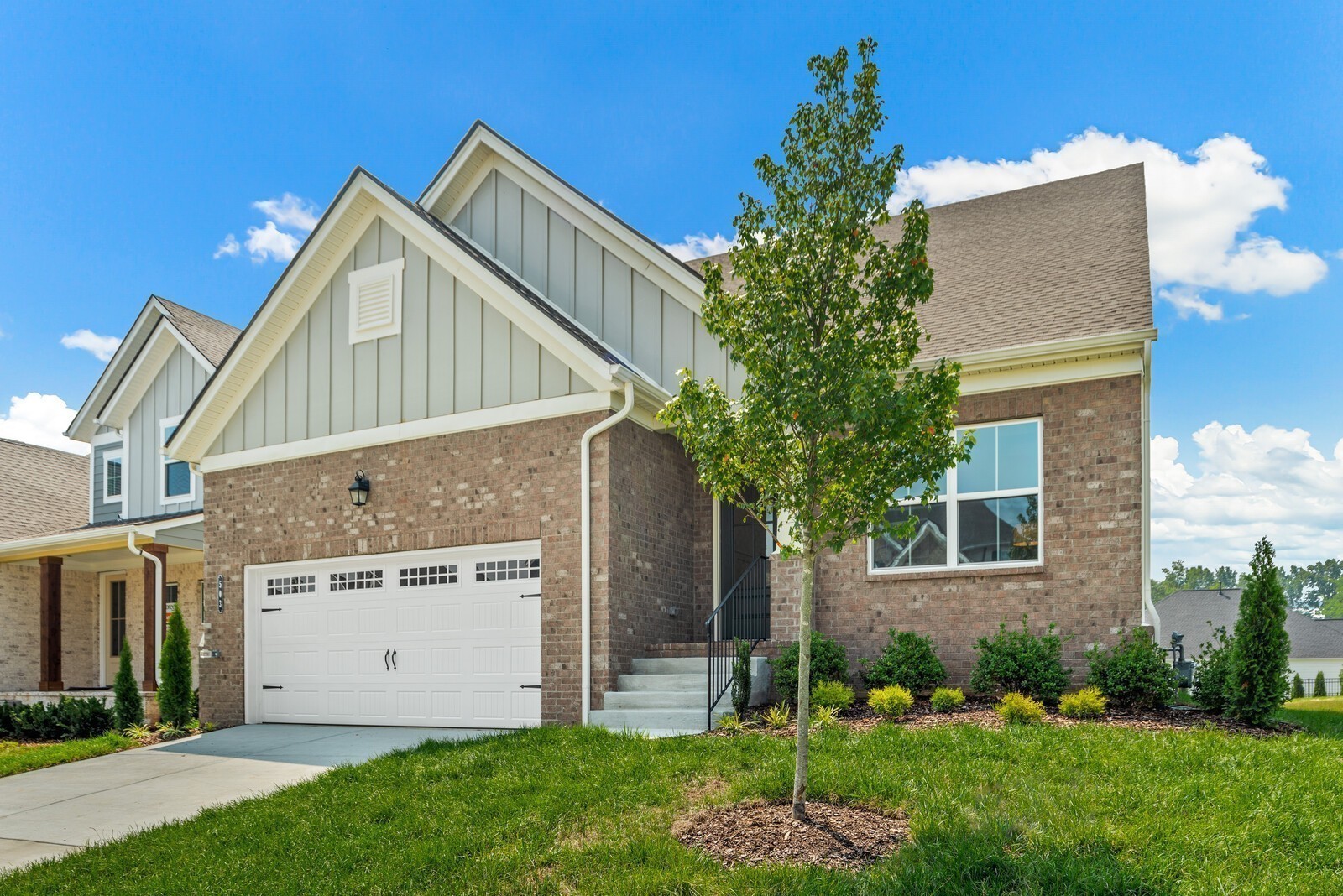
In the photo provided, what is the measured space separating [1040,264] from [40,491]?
22.4 m

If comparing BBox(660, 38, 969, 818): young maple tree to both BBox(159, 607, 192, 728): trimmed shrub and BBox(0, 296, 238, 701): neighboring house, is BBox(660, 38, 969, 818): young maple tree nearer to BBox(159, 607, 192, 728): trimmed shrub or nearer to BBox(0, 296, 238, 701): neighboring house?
BBox(159, 607, 192, 728): trimmed shrub

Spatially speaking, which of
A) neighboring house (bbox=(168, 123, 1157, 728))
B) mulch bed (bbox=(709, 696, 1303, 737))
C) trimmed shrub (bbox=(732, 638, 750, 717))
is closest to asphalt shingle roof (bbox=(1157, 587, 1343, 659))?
neighboring house (bbox=(168, 123, 1157, 728))

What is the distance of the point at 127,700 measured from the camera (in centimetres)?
1403

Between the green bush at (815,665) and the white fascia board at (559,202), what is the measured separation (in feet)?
14.8

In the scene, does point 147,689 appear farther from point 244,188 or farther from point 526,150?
point 526,150

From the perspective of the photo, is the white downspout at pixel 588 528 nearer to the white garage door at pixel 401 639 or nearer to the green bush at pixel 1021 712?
the white garage door at pixel 401 639

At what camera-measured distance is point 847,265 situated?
20.3ft

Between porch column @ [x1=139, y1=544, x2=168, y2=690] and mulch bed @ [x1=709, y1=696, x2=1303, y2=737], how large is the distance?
40.9 feet

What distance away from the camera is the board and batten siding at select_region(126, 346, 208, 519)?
19.9 metres

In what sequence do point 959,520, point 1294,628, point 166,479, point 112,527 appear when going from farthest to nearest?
point 1294,628, point 166,479, point 112,527, point 959,520

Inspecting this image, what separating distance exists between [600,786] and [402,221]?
27.9 ft

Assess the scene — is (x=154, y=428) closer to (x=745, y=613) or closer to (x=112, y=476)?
(x=112, y=476)

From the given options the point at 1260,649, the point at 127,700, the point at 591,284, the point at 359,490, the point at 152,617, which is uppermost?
the point at 591,284

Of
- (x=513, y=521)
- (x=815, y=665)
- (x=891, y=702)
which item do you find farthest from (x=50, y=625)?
(x=891, y=702)
